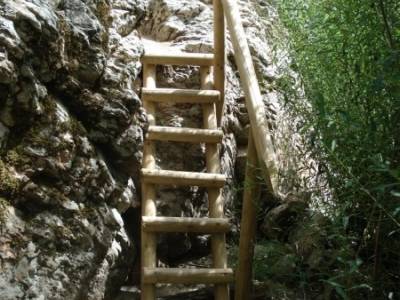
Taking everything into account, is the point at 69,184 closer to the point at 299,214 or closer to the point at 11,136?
the point at 11,136

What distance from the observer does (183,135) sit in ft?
10.5

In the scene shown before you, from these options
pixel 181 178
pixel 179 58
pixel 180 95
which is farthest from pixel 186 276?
pixel 179 58

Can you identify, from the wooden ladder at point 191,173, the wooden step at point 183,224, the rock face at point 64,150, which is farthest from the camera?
the wooden step at point 183,224

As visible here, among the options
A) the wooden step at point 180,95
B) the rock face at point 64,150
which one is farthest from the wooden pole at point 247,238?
the wooden step at point 180,95

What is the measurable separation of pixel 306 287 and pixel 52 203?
1361mm

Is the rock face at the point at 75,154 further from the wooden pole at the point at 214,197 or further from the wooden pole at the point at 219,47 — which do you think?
the wooden pole at the point at 219,47

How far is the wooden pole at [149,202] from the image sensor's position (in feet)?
8.68

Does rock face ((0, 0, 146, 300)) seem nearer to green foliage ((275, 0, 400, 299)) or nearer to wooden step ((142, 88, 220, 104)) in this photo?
wooden step ((142, 88, 220, 104))

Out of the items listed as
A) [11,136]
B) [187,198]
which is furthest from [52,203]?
[187,198]

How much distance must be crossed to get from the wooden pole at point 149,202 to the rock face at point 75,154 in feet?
0.29

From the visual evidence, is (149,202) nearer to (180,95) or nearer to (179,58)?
(180,95)

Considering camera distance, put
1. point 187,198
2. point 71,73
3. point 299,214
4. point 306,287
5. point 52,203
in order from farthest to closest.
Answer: point 187,198 → point 299,214 → point 306,287 → point 71,73 → point 52,203

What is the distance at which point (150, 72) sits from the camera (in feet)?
11.5

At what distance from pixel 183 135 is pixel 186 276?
0.90 metres
